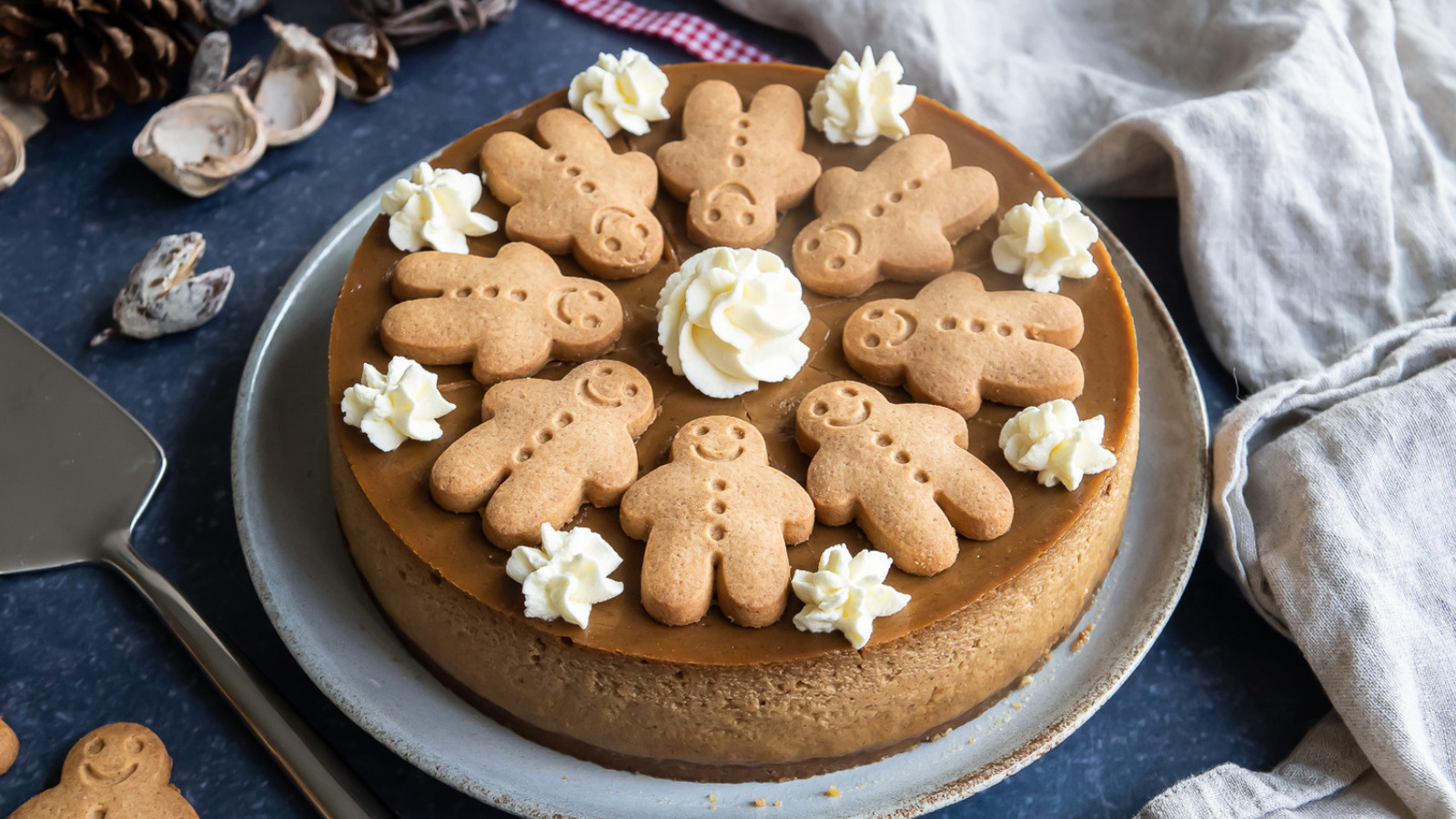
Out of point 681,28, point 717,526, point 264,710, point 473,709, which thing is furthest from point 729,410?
point 681,28

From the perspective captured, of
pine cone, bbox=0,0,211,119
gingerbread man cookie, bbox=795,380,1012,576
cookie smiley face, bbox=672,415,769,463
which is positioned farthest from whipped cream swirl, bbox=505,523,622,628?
pine cone, bbox=0,0,211,119

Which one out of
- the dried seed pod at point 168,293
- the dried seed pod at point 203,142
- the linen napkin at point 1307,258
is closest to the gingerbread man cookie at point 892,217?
the linen napkin at point 1307,258

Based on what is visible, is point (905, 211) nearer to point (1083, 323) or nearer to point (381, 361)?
point (1083, 323)

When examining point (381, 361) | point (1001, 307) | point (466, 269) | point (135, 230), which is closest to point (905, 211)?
point (1001, 307)

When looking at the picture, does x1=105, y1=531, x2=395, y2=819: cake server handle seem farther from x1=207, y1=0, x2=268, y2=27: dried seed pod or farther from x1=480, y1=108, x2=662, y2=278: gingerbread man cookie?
x1=207, y1=0, x2=268, y2=27: dried seed pod

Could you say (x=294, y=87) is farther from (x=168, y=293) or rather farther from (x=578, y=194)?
(x=578, y=194)

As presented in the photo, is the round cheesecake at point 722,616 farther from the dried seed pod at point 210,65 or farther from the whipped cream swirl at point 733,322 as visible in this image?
the dried seed pod at point 210,65
